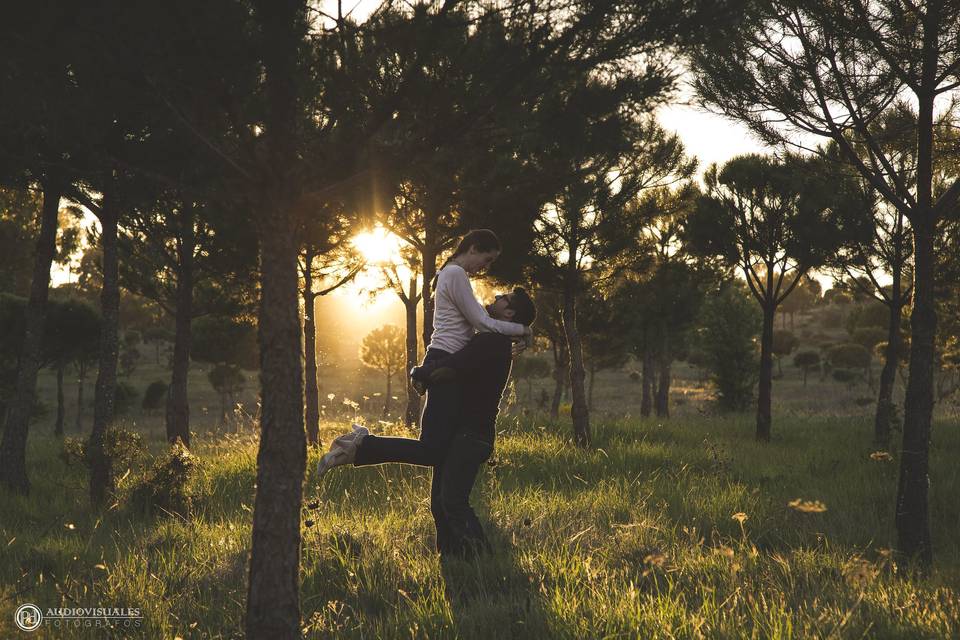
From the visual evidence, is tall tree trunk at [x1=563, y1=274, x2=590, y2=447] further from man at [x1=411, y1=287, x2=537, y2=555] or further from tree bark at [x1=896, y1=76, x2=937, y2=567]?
man at [x1=411, y1=287, x2=537, y2=555]

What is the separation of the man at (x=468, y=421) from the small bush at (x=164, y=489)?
11.8 feet

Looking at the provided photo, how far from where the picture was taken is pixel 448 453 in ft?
14.1

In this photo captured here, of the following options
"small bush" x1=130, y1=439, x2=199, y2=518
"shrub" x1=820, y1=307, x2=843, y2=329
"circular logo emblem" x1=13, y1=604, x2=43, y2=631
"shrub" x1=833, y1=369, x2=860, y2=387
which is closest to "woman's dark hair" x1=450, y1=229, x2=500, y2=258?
"circular logo emblem" x1=13, y1=604, x2=43, y2=631

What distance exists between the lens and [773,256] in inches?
559

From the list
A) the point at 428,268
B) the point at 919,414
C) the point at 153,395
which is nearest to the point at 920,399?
the point at 919,414

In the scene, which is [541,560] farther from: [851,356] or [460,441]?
[851,356]

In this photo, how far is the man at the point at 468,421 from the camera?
4258 mm

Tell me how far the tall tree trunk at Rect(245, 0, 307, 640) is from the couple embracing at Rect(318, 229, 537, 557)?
3.67ft

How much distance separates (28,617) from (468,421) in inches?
106

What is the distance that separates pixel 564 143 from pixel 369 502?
4.64 meters

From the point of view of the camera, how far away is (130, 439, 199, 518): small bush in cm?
659

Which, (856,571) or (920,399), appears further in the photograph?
(920,399)

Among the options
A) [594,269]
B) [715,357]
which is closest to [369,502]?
[594,269]

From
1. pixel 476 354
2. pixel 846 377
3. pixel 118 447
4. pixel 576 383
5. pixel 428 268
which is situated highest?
pixel 428 268
